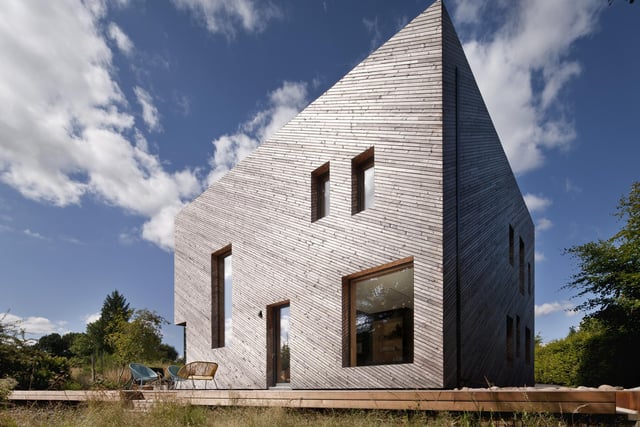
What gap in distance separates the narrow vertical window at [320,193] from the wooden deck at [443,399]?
367 centimetres

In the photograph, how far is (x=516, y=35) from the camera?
883 centimetres

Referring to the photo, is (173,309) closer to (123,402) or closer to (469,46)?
(123,402)

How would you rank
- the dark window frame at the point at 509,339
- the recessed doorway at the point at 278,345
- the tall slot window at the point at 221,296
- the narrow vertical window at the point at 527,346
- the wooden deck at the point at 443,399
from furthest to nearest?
the narrow vertical window at the point at 527,346, the tall slot window at the point at 221,296, the dark window frame at the point at 509,339, the recessed doorway at the point at 278,345, the wooden deck at the point at 443,399

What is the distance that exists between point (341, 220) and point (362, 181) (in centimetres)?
82

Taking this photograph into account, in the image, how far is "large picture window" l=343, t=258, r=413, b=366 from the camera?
7.49 metres

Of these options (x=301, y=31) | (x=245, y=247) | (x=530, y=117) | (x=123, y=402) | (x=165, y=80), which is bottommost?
(x=123, y=402)

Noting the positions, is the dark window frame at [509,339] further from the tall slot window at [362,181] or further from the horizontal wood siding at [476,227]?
the tall slot window at [362,181]

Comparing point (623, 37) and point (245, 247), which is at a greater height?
point (623, 37)

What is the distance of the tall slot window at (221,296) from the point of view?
12531 millimetres

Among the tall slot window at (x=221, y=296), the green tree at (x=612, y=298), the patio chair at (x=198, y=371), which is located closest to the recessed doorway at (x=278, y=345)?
the patio chair at (x=198, y=371)

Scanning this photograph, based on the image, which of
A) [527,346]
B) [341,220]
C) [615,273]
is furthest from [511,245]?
[341,220]

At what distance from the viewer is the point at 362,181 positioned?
28.6ft

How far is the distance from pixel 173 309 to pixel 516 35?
12.9 m

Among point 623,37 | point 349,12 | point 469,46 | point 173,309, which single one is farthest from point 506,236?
point 173,309
